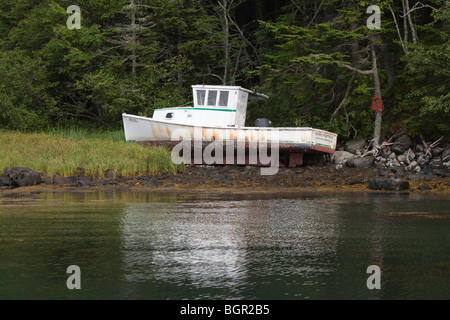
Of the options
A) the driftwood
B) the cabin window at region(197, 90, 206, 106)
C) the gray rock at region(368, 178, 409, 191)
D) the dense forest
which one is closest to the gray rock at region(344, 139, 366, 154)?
the dense forest

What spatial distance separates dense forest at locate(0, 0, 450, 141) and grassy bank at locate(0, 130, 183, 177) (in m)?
6.07

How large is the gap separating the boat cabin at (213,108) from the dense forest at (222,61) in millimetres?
1322

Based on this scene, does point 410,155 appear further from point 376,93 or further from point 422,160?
point 376,93

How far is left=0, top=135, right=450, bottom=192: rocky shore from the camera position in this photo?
1917cm

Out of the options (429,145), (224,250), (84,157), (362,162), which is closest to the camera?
(224,250)

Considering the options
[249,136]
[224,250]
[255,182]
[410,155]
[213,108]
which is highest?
[213,108]

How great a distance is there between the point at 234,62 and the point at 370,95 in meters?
10.9

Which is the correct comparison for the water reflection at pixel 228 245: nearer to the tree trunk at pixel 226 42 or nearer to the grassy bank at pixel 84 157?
the grassy bank at pixel 84 157

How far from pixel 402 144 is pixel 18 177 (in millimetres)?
14314

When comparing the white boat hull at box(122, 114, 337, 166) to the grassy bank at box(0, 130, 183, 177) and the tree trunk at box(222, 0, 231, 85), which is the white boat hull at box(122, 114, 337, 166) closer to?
the grassy bank at box(0, 130, 183, 177)

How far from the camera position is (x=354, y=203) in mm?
14625

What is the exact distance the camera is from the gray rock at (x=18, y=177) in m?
A: 19.2

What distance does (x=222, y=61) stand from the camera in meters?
34.3

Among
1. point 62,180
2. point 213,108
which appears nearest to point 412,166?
point 213,108
